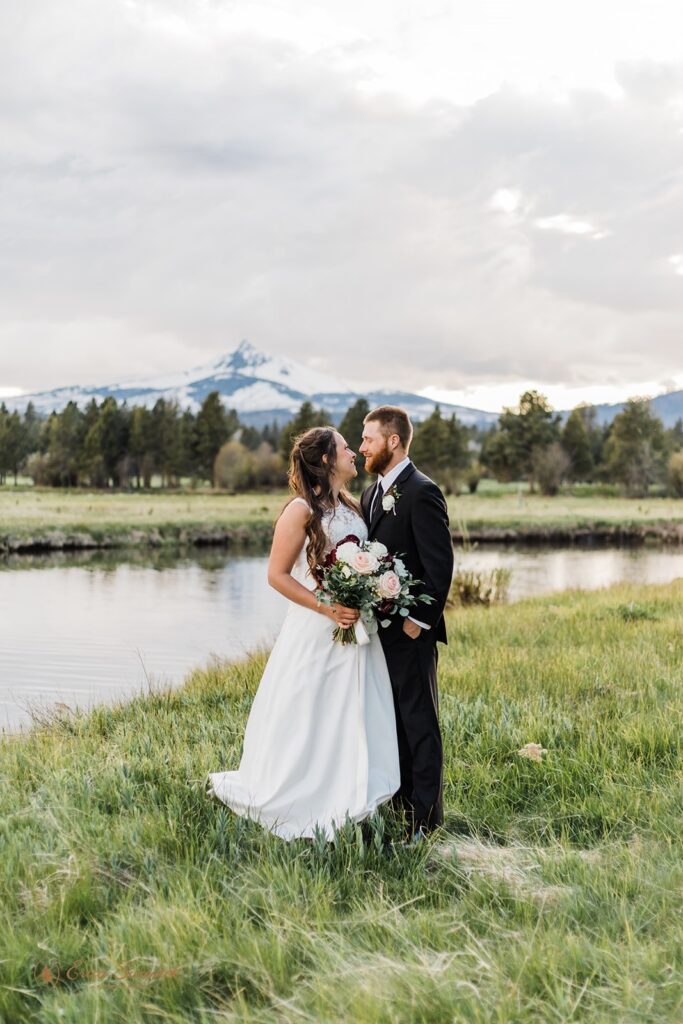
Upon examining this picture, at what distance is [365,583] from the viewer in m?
4.36

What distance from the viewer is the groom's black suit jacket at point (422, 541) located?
4.66m

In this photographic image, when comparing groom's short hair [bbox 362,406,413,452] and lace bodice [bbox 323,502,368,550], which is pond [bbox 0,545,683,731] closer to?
lace bodice [bbox 323,502,368,550]

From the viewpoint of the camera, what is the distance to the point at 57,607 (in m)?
21.0

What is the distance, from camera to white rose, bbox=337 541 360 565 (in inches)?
172

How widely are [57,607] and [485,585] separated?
10144mm

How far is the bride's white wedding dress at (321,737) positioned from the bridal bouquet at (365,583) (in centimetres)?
21

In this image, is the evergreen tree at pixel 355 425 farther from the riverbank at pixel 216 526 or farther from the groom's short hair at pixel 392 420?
the groom's short hair at pixel 392 420

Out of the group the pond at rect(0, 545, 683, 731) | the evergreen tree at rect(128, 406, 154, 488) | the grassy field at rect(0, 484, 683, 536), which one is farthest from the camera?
the evergreen tree at rect(128, 406, 154, 488)

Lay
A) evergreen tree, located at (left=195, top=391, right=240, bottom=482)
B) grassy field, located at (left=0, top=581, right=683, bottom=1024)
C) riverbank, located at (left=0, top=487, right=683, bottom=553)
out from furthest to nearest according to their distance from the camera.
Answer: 1. evergreen tree, located at (left=195, top=391, right=240, bottom=482)
2. riverbank, located at (left=0, top=487, right=683, bottom=553)
3. grassy field, located at (left=0, top=581, right=683, bottom=1024)

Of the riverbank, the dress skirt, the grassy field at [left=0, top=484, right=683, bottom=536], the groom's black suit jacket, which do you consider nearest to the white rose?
the groom's black suit jacket

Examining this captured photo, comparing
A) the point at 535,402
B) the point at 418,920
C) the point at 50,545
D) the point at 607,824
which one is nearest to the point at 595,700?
the point at 607,824

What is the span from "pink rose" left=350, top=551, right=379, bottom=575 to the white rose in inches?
0.8

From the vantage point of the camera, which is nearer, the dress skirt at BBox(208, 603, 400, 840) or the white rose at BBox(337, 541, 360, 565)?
the white rose at BBox(337, 541, 360, 565)

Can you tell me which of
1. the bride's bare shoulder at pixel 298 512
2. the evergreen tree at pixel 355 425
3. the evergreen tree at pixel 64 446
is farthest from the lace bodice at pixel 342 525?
the evergreen tree at pixel 64 446
